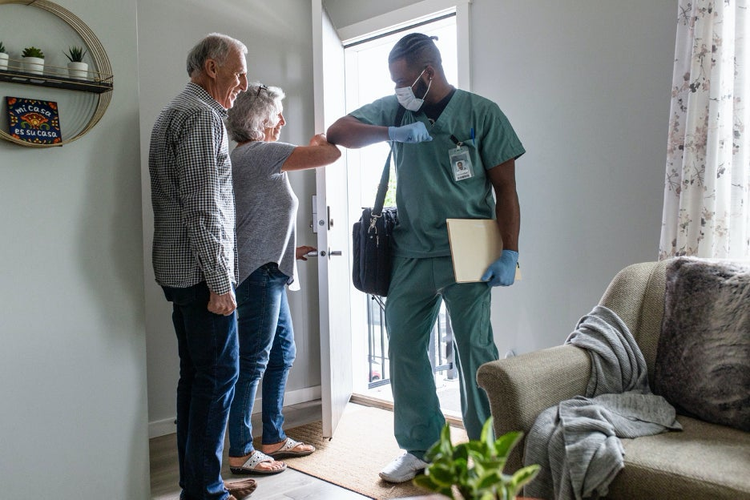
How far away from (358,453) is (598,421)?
53.7 inches

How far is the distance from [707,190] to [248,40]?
7.55 feet

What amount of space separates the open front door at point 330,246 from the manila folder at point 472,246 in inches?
34.8

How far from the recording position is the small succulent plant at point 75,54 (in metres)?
1.85

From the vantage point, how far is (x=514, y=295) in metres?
2.76

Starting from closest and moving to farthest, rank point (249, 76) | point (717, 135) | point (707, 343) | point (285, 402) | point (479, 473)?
1. point (479, 473)
2. point (707, 343)
3. point (717, 135)
4. point (249, 76)
5. point (285, 402)

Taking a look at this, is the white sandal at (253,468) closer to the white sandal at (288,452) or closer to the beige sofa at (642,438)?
the white sandal at (288,452)

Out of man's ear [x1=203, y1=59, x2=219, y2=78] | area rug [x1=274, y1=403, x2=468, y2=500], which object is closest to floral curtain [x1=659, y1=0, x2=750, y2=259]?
area rug [x1=274, y1=403, x2=468, y2=500]

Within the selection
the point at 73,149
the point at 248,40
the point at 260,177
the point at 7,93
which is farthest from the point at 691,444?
the point at 248,40

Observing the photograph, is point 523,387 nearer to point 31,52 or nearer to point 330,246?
point 330,246

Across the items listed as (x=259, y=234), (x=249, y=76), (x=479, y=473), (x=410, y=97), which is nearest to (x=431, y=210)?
(x=410, y=97)

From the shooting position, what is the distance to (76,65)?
1839 mm

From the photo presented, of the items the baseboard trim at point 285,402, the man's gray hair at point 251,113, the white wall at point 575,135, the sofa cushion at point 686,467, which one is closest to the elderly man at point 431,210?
the man's gray hair at point 251,113

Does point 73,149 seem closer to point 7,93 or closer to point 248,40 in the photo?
point 7,93

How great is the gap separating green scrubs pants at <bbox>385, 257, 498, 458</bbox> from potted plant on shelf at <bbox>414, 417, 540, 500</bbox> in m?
1.30
